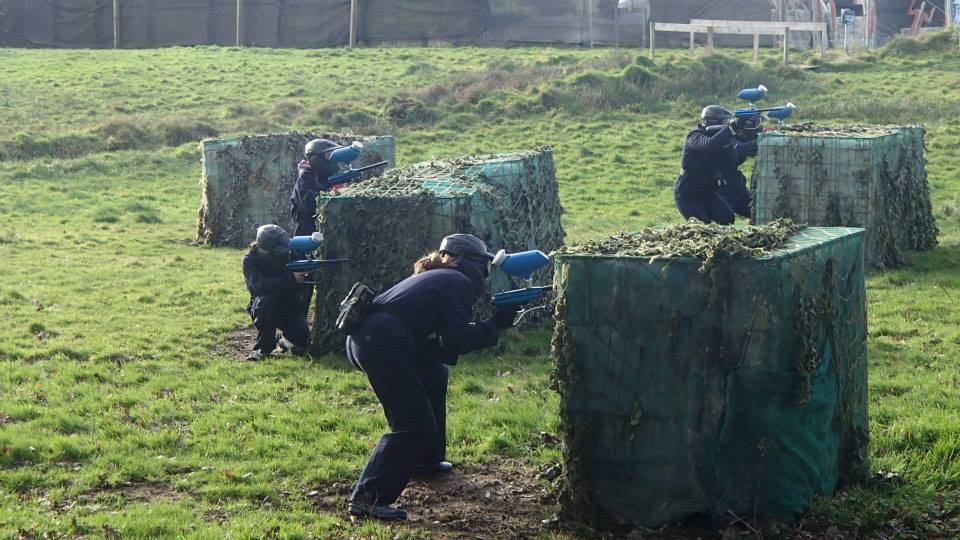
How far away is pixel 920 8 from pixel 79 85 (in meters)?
28.4

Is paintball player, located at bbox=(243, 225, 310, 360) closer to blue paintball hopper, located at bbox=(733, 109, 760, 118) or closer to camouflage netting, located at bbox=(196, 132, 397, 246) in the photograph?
blue paintball hopper, located at bbox=(733, 109, 760, 118)

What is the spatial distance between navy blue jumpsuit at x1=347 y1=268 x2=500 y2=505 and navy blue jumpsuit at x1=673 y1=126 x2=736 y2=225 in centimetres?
841

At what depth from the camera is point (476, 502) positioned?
866cm

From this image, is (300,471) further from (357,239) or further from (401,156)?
(401,156)

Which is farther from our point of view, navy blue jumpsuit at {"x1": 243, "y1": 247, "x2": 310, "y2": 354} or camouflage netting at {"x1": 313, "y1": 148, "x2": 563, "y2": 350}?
navy blue jumpsuit at {"x1": 243, "y1": 247, "x2": 310, "y2": 354}

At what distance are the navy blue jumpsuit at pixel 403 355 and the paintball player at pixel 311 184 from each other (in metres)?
7.12

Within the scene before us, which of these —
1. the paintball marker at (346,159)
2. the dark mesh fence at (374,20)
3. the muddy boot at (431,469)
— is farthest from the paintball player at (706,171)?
the dark mesh fence at (374,20)

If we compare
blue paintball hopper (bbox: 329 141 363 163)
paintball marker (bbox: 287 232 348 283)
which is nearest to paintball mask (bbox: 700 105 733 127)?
blue paintball hopper (bbox: 329 141 363 163)

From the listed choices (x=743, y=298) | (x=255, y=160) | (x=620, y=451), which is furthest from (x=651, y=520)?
(x=255, y=160)

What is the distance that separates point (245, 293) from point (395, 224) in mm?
4634

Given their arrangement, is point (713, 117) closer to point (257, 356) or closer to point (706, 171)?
point (706, 171)

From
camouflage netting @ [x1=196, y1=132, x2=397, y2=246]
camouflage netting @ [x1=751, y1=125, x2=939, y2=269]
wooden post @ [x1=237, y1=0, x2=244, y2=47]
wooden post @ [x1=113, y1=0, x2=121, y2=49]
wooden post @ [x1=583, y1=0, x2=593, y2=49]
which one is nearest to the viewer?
camouflage netting @ [x1=751, y1=125, x2=939, y2=269]

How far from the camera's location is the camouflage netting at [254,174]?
66.7ft

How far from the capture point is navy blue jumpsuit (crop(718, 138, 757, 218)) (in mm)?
16547
